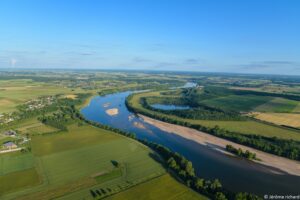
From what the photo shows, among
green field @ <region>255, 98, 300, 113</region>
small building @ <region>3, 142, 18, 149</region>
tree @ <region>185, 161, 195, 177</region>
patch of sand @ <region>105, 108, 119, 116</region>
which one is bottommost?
patch of sand @ <region>105, 108, 119, 116</region>

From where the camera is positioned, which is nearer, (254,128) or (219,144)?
(219,144)

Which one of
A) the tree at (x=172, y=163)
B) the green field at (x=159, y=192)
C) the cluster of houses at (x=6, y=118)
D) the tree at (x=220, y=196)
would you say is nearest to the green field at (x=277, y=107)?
the tree at (x=172, y=163)

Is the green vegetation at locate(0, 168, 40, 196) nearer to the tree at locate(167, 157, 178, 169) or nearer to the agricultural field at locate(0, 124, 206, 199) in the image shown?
the agricultural field at locate(0, 124, 206, 199)

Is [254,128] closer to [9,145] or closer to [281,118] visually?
[281,118]

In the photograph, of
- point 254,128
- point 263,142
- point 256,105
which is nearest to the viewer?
point 263,142

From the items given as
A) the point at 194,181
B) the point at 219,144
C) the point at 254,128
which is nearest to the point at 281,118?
the point at 254,128

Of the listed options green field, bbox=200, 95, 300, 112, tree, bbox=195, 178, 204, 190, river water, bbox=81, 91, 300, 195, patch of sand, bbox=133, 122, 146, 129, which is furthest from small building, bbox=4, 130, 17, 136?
green field, bbox=200, 95, 300, 112
